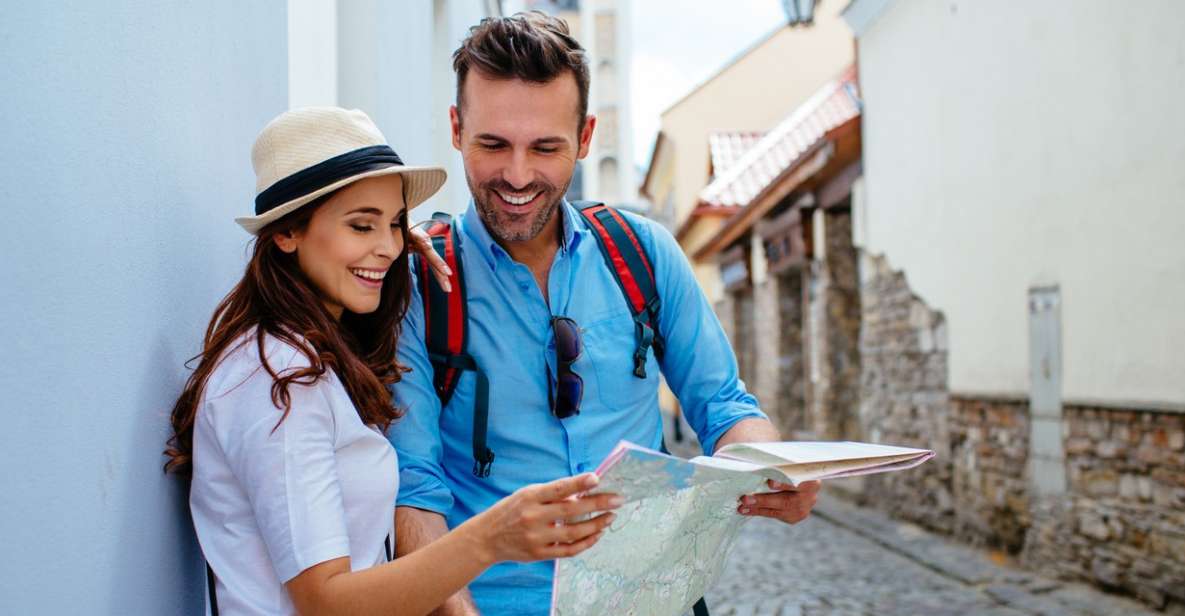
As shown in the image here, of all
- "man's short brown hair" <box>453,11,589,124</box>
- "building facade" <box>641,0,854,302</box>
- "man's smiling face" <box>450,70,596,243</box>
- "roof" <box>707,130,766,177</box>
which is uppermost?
"building facade" <box>641,0,854,302</box>

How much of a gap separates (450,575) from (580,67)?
105 centimetres

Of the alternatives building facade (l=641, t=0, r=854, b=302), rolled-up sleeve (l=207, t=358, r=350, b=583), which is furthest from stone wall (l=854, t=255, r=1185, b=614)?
building facade (l=641, t=0, r=854, b=302)

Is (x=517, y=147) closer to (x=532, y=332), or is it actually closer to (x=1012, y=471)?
(x=532, y=332)

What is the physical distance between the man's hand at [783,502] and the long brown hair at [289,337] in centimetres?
60

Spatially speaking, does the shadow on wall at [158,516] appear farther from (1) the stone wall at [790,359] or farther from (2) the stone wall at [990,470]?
(1) the stone wall at [790,359]

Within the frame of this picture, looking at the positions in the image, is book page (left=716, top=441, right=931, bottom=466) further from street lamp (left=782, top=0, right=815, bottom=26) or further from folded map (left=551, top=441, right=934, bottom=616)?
street lamp (left=782, top=0, right=815, bottom=26)

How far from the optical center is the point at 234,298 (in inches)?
69.6

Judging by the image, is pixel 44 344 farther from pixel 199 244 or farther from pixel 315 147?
pixel 199 244

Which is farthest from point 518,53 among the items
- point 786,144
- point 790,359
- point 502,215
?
point 790,359

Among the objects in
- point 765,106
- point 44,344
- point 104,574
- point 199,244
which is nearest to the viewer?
point 44,344

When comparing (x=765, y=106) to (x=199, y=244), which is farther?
(x=765, y=106)

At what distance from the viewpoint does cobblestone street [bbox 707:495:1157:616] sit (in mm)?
6129

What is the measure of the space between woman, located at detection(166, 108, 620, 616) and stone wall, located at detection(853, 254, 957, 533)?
7330mm

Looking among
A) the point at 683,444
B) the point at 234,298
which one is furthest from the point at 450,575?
the point at 683,444
